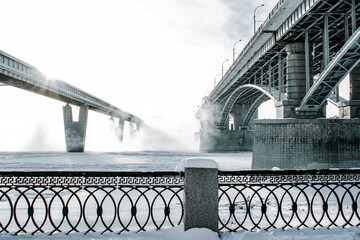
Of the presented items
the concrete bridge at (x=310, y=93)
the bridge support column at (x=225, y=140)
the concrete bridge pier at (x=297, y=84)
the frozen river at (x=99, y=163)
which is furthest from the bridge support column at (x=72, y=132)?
the concrete bridge pier at (x=297, y=84)

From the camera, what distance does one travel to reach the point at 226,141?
41750mm

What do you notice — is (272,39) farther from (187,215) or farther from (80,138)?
Answer: (80,138)

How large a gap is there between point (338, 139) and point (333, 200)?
25.3 ft

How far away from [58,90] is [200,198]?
3434cm

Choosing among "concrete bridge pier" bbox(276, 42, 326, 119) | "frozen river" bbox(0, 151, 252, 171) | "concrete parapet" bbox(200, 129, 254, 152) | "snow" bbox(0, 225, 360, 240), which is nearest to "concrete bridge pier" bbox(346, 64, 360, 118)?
"concrete bridge pier" bbox(276, 42, 326, 119)

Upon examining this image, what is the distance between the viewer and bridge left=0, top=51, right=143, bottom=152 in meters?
26.3

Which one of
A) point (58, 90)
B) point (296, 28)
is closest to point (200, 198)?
point (296, 28)

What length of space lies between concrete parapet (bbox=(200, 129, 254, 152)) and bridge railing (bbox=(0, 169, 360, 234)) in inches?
1288

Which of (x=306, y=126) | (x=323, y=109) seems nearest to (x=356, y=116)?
(x=323, y=109)

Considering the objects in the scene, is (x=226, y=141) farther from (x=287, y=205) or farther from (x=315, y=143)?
(x=287, y=205)

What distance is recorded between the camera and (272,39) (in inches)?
735

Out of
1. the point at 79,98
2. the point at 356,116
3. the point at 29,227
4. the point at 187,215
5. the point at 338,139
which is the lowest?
the point at 29,227

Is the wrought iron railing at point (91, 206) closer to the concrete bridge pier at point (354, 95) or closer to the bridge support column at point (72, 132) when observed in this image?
the concrete bridge pier at point (354, 95)

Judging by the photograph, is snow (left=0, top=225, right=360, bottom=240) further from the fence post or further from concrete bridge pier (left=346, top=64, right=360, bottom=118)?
concrete bridge pier (left=346, top=64, right=360, bottom=118)
